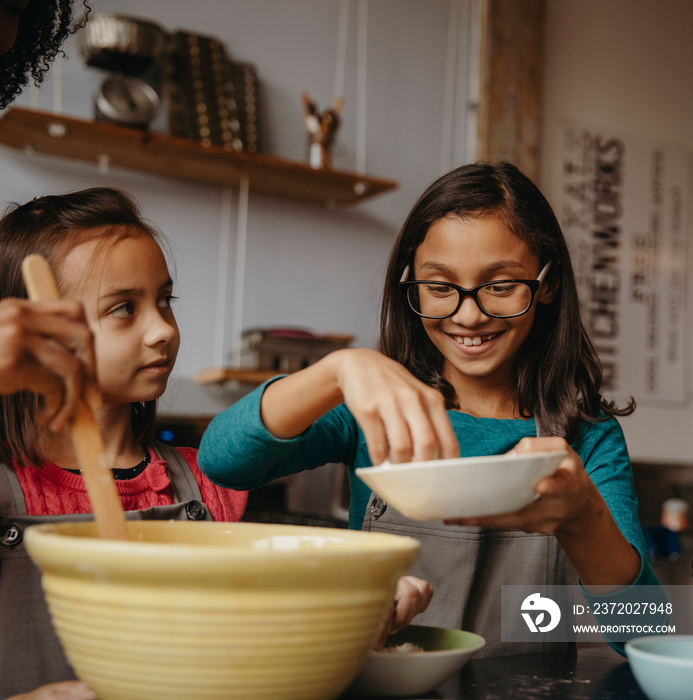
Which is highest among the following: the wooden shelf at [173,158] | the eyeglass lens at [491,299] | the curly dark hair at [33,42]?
the wooden shelf at [173,158]

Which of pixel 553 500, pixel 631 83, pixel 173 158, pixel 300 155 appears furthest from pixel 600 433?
pixel 631 83

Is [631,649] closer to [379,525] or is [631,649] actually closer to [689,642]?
[689,642]

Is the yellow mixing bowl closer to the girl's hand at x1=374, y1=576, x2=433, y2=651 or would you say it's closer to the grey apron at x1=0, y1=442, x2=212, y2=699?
the girl's hand at x1=374, y1=576, x2=433, y2=651

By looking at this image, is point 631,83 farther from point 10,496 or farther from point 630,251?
point 10,496

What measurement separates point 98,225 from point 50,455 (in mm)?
331

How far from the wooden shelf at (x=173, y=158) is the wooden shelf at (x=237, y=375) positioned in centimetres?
67

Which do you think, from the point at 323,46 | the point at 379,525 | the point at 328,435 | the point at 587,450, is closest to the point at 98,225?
the point at 328,435

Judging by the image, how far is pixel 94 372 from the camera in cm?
62

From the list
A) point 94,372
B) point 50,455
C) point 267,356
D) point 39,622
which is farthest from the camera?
point 267,356

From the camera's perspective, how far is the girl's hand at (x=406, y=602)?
0.74 metres

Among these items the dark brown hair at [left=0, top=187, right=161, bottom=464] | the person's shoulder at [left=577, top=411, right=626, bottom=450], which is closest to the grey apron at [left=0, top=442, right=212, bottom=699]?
the dark brown hair at [left=0, top=187, right=161, bottom=464]

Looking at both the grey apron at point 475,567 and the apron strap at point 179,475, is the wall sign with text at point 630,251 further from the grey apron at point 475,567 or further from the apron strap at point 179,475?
the apron strap at point 179,475

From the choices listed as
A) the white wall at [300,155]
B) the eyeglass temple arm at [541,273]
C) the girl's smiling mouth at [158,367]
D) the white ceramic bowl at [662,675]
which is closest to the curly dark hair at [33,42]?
the girl's smiling mouth at [158,367]

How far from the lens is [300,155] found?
9.89ft
